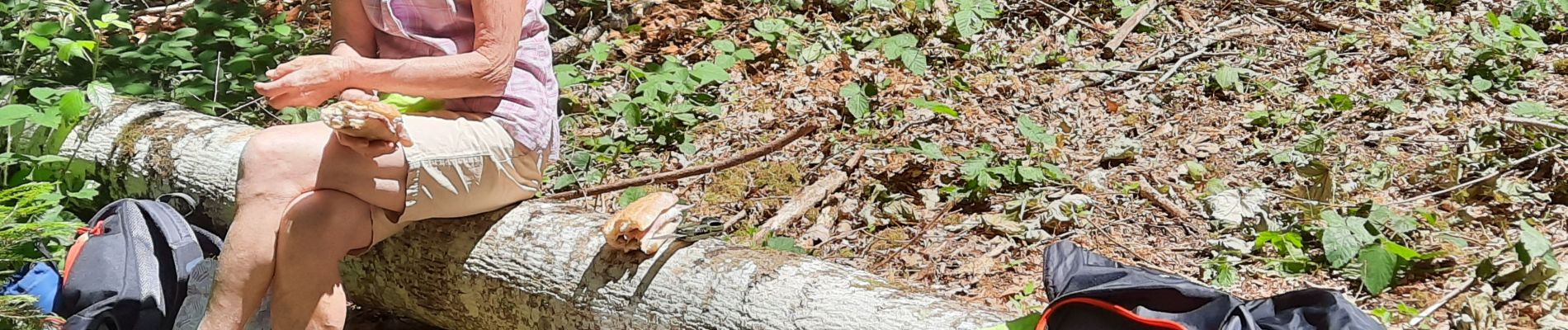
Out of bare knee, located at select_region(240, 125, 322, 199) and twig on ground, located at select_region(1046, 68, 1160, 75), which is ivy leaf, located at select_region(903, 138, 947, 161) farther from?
→ bare knee, located at select_region(240, 125, 322, 199)

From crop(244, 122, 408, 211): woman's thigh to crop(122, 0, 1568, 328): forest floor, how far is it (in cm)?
122

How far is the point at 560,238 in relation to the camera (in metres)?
2.55

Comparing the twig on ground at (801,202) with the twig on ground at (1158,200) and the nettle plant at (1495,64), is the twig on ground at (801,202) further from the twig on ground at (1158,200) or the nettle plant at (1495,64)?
the nettle plant at (1495,64)

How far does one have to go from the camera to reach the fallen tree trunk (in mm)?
2221

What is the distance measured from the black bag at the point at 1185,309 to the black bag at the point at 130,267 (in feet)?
6.81

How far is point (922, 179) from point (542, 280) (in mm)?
1587

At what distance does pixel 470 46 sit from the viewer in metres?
2.57

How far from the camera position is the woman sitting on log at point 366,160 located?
92.4 inches

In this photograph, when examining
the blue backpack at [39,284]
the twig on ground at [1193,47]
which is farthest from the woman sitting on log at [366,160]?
the twig on ground at [1193,47]

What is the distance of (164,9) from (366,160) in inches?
134

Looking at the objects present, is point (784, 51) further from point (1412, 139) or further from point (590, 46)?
point (1412, 139)

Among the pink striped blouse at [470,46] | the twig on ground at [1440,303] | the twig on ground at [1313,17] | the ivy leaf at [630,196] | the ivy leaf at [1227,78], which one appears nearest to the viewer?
the pink striped blouse at [470,46]

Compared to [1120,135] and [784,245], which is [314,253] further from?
[1120,135]

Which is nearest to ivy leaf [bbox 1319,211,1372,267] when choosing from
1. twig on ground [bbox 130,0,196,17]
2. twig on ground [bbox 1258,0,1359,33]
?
twig on ground [bbox 1258,0,1359,33]
